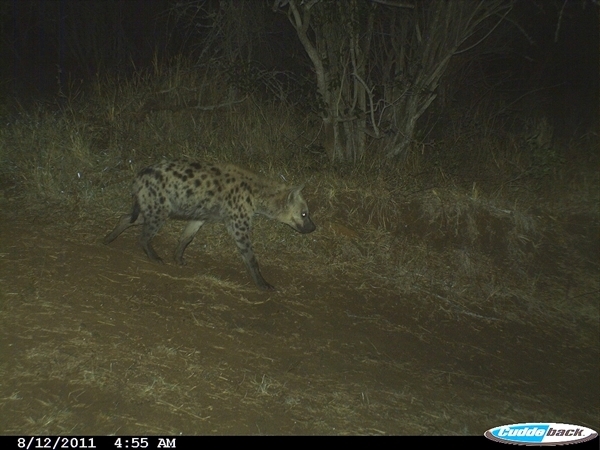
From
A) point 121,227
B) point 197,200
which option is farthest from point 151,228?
point 197,200

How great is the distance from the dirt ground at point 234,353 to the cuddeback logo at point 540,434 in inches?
6.1

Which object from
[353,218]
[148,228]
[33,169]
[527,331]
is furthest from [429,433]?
[33,169]

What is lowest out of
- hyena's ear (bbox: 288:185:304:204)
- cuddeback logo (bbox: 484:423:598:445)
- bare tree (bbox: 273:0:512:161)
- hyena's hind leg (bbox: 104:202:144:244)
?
cuddeback logo (bbox: 484:423:598:445)

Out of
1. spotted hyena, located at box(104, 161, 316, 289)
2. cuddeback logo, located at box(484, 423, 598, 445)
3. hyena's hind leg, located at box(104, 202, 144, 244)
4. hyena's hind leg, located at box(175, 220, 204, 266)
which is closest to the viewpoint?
cuddeback logo, located at box(484, 423, 598, 445)

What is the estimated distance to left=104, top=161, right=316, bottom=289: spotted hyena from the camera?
19.0 feet

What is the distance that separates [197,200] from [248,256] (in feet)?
2.29

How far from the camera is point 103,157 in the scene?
7.67 m

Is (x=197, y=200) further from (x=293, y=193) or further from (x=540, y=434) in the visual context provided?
(x=540, y=434)

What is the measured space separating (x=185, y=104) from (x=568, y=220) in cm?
547

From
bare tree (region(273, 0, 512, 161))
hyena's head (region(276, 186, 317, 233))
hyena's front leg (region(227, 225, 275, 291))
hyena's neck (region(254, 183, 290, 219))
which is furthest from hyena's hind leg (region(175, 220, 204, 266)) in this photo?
bare tree (region(273, 0, 512, 161))

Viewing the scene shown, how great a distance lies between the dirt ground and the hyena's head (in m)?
0.40

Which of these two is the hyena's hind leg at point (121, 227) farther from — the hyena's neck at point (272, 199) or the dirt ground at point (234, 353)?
the hyena's neck at point (272, 199)

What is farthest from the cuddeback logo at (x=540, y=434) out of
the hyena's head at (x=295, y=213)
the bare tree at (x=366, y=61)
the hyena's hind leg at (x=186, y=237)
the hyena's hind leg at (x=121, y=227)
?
the bare tree at (x=366, y=61)

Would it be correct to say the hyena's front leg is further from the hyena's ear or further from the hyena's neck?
the hyena's ear
